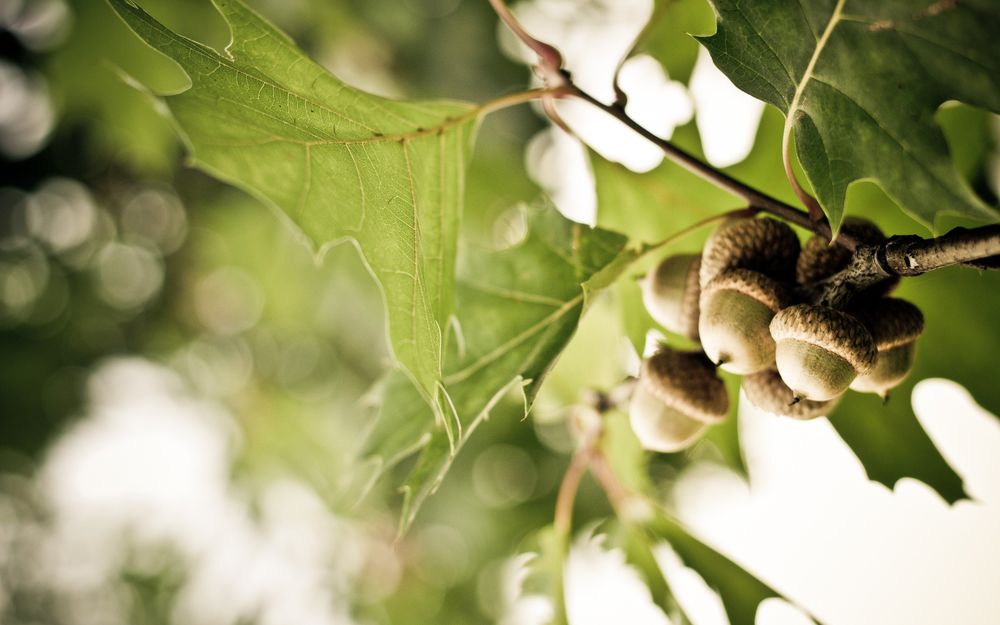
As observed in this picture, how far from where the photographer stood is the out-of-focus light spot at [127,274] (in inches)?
110

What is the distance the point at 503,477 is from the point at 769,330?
2.08 meters

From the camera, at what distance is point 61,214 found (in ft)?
8.70

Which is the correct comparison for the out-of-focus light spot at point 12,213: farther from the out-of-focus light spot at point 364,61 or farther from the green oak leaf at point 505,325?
the green oak leaf at point 505,325

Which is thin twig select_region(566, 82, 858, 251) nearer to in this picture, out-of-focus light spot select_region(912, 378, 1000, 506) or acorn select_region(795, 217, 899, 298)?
acorn select_region(795, 217, 899, 298)

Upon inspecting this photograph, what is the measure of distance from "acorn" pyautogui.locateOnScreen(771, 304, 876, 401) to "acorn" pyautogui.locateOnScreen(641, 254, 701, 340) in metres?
0.14

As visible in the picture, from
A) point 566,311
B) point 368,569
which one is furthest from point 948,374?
point 368,569

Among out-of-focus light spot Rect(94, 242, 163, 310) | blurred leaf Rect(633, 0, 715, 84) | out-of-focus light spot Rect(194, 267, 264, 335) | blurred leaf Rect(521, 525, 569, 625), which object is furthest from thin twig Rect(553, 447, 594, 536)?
out-of-focus light spot Rect(94, 242, 163, 310)

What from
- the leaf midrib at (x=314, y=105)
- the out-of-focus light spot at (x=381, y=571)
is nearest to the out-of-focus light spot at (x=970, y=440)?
the leaf midrib at (x=314, y=105)

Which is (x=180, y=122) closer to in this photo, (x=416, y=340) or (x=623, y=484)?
(x=416, y=340)

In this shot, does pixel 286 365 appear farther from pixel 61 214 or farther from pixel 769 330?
pixel 769 330

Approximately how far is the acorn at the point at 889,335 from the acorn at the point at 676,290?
0.16 metres

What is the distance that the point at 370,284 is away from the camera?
230 cm

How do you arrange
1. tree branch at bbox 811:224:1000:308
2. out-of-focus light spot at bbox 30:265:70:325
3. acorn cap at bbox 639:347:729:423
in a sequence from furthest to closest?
1. out-of-focus light spot at bbox 30:265:70:325
2. acorn cap at bbox 639:347:729:423
3. tree branch at bbox 811:224:1000:308

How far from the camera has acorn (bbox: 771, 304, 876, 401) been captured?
0.54 meters
